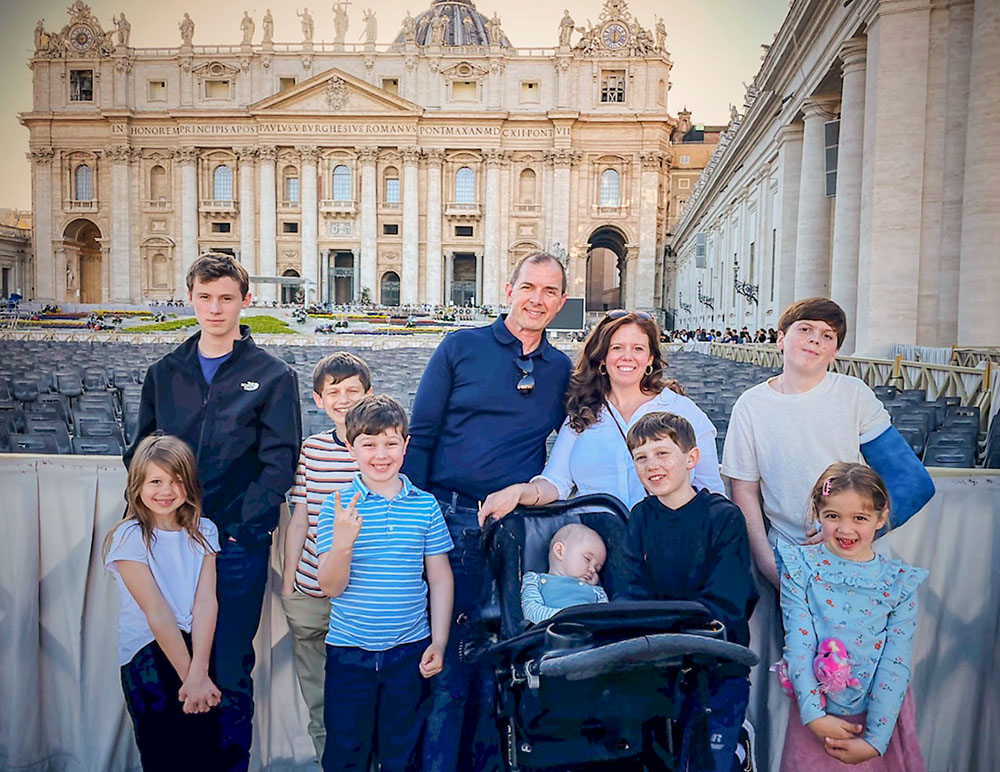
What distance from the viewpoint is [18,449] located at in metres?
6.22

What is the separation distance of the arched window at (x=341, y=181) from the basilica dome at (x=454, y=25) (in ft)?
56.5

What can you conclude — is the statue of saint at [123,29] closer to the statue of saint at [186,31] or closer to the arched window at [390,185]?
the statue of saint at [186,31]

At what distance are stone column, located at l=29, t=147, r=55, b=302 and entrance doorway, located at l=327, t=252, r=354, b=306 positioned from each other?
73.5ft

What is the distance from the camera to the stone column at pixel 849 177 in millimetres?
17281

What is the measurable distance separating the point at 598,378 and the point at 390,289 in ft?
182

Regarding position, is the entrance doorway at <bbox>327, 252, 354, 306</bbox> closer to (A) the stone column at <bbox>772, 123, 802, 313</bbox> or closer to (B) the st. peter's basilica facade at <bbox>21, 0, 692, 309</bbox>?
(B) the st. peter's basilica facade at <bbox>21, 0, 692, 309</bbox>

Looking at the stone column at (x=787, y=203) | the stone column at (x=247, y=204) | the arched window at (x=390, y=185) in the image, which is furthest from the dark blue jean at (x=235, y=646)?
the stone column at (x=247, y=204)

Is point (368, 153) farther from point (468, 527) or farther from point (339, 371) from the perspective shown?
point (468, 527)

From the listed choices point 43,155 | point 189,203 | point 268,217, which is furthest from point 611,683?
point 43,155

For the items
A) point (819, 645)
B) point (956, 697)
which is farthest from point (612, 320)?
point (956, 697)

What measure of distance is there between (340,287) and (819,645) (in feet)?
190

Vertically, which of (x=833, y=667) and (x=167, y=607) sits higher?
(x=167, y=607)

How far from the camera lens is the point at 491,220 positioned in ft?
184

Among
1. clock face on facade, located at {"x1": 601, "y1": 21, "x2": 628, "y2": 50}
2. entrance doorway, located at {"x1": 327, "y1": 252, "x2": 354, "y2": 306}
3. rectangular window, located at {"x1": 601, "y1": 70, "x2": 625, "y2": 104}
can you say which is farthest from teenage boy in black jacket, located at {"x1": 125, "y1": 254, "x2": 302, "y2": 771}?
clock face on facade, located at {"x1": 601, "y1": 21, "x2": 628, "y2": 50}
